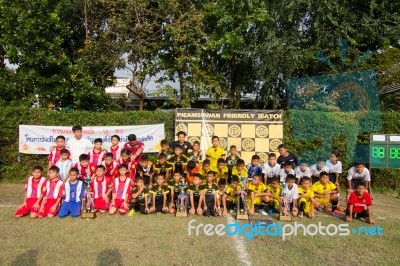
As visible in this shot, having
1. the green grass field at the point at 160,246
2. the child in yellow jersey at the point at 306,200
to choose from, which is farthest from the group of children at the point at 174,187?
the green grass field at the point at 160,246

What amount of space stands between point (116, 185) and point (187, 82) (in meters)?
6.74

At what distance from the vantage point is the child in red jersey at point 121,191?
249 inches

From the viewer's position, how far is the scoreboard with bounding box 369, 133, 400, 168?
26.9ft

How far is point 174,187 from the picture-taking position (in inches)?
258

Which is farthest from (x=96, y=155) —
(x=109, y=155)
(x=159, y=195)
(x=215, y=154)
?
(x=215, y=154)

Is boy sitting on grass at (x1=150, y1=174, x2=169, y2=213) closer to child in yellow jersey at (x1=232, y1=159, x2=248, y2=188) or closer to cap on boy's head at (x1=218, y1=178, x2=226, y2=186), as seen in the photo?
cap on boy's head at (x1=218, y1=178, x2=226, y2=186)

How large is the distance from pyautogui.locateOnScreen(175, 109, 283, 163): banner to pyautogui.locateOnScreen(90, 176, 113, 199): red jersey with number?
3.16 metres

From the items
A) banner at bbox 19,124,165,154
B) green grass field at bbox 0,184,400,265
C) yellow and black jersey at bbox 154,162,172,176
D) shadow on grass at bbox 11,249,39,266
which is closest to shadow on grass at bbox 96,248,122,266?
green grass field at bbox 0,184,400,265

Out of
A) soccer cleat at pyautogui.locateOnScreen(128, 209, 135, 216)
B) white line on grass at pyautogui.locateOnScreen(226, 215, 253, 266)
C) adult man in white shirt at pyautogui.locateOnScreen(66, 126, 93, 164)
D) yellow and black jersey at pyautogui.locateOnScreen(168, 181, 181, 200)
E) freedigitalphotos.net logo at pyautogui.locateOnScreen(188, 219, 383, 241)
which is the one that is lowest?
white line on grass at pyautogui.locateOnScreen(226, 215, 253, 266)

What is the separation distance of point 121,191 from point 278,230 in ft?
9.83

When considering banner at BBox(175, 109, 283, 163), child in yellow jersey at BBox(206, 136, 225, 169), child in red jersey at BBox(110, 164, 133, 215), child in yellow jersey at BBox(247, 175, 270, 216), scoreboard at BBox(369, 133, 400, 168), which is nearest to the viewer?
child in red jersey at BBox(110, 164, 133, 215)

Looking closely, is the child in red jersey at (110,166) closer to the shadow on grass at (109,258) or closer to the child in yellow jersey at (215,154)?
the child in yellow jersey at (215,154)

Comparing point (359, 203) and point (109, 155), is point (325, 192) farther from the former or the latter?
point (109, 155)

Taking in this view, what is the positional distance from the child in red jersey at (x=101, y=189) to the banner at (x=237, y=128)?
3165 millimetres
